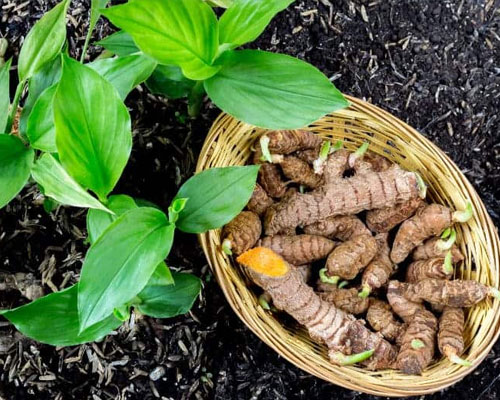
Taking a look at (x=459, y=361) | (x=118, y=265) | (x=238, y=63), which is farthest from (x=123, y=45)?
(x=459, y=361)

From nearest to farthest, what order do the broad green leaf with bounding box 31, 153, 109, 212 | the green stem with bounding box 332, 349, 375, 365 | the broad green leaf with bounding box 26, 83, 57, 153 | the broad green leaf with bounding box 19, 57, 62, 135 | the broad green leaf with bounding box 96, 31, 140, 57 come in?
the broad green leaf with bounding box 31, 153, 109, 212 → the broad green leaf with bounding box 26, 83, 57, 153 → the broad green leaf with bounding box 19, 57, 62, 135 → the broad green leaf with bounding box 96, 31, 140, 57 → the green stem with bounding box 332, 349, 375, 365

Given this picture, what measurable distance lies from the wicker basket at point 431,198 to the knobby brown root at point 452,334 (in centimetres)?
3

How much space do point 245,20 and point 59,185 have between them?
0.40 m

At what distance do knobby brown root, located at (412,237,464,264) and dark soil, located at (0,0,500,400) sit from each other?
1.10 ft

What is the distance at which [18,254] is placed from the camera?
136 centimetres

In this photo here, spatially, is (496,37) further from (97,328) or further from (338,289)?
(97,328)

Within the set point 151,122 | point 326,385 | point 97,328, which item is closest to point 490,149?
point 326,385

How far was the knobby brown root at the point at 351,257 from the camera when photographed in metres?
1.41

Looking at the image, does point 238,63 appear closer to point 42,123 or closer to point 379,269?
point 42,123

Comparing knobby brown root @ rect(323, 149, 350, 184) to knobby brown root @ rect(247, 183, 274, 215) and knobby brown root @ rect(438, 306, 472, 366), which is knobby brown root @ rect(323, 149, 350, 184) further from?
knobby brown root @ rect(438, 306, 472, 366)

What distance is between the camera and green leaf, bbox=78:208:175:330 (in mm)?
923

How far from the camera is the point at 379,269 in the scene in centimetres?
146

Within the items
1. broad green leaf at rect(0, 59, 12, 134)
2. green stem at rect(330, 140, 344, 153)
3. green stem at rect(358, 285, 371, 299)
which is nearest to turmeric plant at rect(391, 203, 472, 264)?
green stem at rect(358, 285, 371, 299)

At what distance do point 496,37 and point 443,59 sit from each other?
0.17 m
